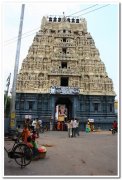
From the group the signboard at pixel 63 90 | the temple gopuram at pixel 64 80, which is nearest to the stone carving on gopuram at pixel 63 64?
the temple gopuram at pixel 64 80

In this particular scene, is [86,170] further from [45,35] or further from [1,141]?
[45,35]

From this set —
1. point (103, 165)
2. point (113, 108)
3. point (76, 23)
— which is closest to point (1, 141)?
point (103, 165)

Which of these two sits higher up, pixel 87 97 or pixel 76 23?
pixel 76 23

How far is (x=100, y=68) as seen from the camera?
99.3ft

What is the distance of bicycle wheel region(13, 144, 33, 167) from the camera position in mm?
7052

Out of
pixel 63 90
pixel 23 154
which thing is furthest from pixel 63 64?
pixel 23 154

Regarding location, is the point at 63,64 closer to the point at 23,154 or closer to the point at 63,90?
the point at 63,90

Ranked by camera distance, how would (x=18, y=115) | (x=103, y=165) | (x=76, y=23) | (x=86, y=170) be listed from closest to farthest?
(x=86, y=170) → (x=103, y=165) → (x=18, y=115) → (x=76, y=23)

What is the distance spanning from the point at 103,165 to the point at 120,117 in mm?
2369

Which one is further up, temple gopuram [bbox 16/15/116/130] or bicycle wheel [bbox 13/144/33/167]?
temple gopuram [bbox 16/15/116/130]

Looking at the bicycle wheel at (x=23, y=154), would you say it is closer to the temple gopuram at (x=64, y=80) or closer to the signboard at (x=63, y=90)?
the temple gopuram at (x=64, y=80)

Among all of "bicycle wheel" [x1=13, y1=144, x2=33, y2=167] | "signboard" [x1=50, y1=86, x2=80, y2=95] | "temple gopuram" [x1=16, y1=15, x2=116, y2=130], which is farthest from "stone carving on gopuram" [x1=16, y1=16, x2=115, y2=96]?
"bicycle wheel" [x1=13, y1=144, x2=33, y2=167]

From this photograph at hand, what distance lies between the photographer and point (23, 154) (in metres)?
7.08

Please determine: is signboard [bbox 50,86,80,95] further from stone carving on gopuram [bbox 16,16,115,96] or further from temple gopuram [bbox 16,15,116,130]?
stone carving on gopuram [bbox 16,16,115,96]
